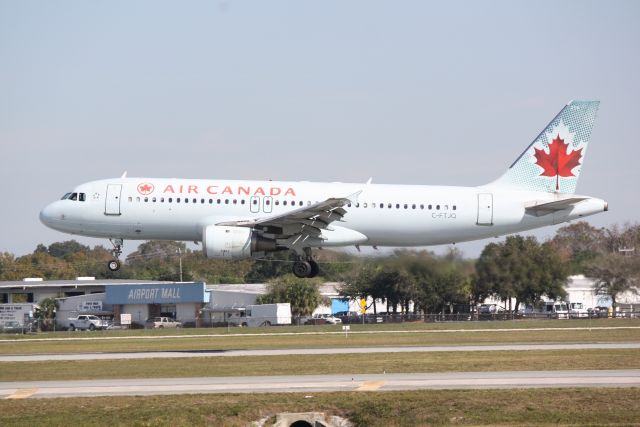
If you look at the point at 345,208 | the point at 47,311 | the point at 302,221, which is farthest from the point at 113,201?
the point at 47,311

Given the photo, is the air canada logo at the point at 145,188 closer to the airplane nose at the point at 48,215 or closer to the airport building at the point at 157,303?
the airplane nose at the point at 48,215

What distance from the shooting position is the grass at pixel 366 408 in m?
24.9

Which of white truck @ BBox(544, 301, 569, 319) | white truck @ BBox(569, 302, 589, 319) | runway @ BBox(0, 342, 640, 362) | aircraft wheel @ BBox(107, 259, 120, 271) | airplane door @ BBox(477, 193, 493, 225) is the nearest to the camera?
runway @ BBox(0, 342, 640, 362)

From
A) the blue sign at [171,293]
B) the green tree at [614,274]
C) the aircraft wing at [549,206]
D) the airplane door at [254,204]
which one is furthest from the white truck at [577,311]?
the blue sign at [171,293]

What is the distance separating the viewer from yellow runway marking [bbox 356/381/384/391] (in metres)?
28.5

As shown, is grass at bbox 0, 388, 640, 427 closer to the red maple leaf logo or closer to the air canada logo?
the air canada logo

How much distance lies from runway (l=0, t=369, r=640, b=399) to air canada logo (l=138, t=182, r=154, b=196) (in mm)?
17628

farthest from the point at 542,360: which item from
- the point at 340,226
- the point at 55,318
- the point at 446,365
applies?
the point at 55,318

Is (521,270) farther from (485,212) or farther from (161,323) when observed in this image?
(161,323)

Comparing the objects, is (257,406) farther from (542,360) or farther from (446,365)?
(542,360)

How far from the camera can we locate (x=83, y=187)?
1972 inches

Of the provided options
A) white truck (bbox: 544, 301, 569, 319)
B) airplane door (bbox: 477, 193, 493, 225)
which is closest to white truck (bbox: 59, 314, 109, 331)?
white truck (bbox: 544, 301, 569, 319)

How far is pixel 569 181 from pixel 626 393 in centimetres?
2533

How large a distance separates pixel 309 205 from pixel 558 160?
13667 mm
